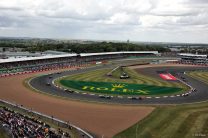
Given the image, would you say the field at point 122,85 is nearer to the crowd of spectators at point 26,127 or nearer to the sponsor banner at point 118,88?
the sponsor banner at point 118,88

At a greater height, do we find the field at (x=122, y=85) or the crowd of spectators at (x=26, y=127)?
the crowd of spectators at (x=26, y=127)

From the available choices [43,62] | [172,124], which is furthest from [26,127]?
[43,62]

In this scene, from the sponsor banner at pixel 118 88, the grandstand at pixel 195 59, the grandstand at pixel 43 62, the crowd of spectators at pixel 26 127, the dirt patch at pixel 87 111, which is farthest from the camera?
the grandstand at pixel 195 59

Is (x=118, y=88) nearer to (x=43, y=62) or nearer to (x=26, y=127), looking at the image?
(x=26, y=127)

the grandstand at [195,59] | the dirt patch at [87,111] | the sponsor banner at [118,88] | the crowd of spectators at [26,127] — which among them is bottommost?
the dirt patch at [87,111]

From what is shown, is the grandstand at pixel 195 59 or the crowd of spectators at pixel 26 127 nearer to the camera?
the crowd of spectators at pixel 26 127

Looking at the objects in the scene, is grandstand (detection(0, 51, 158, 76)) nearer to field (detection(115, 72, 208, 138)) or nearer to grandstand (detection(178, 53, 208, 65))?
grandstand (detection(178, 53, 208, 65))

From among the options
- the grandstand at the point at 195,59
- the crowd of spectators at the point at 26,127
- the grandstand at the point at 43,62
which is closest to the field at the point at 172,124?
the crowd of spectators at the point at 26,127

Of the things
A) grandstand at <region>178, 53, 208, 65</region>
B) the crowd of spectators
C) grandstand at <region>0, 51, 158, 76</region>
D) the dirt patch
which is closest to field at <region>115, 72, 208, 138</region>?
the dirt patch
